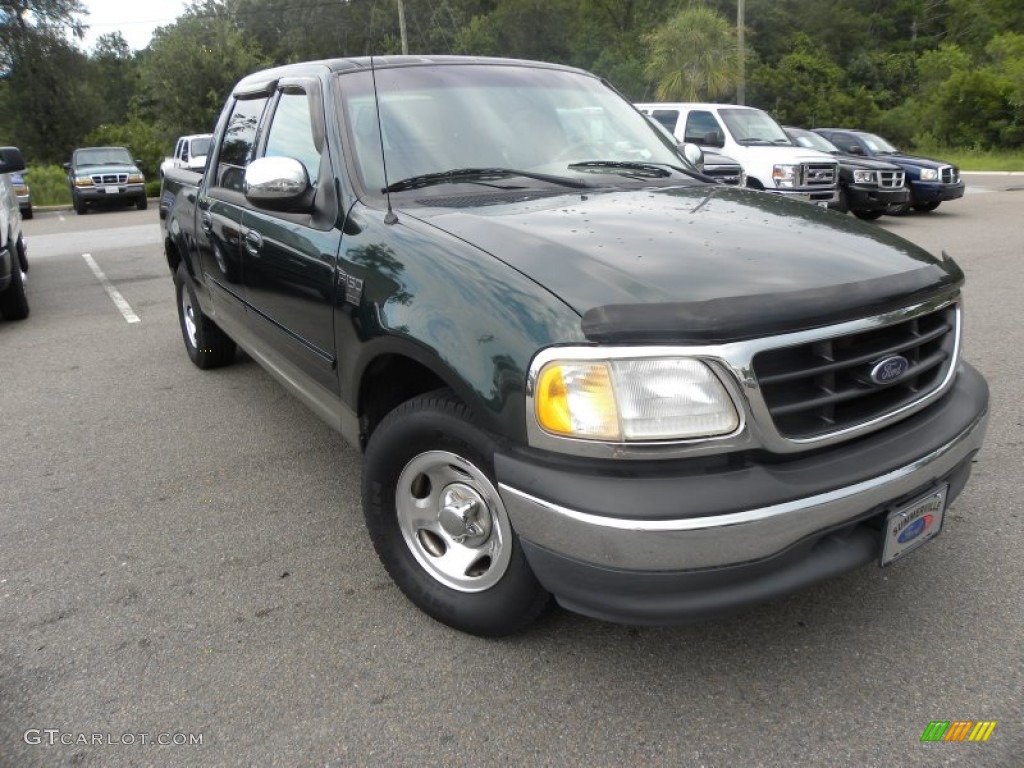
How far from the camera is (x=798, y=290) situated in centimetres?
Answer: 221

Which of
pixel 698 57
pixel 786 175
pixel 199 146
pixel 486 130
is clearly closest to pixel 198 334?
pixel 486 130

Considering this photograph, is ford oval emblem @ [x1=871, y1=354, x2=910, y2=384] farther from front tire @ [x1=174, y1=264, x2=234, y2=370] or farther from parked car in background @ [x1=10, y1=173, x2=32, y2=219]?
parked car in background @ [x1=10, y1=173, x2=32, y2=219]

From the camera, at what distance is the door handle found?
3.64m

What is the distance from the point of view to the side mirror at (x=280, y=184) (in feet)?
10.2

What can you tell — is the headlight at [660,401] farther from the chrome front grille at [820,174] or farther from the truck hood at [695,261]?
the chrome front grille at [820,174]

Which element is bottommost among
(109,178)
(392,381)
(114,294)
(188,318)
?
(114,294)

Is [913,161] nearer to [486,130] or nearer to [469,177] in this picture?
[486,130]

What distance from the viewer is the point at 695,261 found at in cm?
236

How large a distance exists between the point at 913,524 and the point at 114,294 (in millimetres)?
8845

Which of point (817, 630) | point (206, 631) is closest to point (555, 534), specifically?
point (817, 630)

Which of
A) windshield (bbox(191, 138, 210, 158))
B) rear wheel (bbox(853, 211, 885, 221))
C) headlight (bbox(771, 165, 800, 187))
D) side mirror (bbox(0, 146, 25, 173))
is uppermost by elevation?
side mirror (bbox(0, 146, 25, 173))

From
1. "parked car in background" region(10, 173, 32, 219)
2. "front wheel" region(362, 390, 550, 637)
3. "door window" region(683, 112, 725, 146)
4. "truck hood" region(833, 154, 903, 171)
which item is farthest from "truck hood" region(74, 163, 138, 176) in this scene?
"front wheel" region(362, 390, 550, 637)

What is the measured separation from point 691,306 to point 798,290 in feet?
1.10

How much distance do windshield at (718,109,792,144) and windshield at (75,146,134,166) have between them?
1664 centimetres
